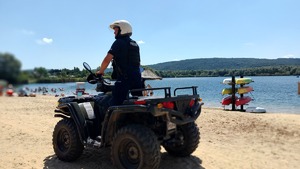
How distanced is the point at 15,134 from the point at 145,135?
543cm

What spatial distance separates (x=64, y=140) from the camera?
19.8 ft

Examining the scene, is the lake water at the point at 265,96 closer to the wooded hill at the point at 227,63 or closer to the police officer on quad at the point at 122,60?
the police officer on quad at the point at 122,60

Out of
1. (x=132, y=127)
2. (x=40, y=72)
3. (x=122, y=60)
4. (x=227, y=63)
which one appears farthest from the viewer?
(x=227, y=63)

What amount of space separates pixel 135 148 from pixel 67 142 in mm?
1785

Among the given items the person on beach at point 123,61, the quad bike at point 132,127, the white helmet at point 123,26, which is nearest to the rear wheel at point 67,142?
the quad bike at point 132,127

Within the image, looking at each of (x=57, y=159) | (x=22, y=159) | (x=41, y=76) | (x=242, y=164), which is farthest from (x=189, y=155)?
(x=41, y=76)

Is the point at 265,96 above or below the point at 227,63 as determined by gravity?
below

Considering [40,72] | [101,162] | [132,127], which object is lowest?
[101,162]

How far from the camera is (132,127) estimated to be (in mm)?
4727

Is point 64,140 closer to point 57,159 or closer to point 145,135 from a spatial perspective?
point 57,159

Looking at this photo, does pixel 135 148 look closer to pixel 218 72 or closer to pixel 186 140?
pixel 186 140

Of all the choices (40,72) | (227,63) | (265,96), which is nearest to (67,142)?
(40,72)

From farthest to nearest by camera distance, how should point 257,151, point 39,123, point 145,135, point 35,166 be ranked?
point 39,123 < point 257,151 < point 35,166 < point 145,135

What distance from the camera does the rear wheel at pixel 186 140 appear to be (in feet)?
18.7
